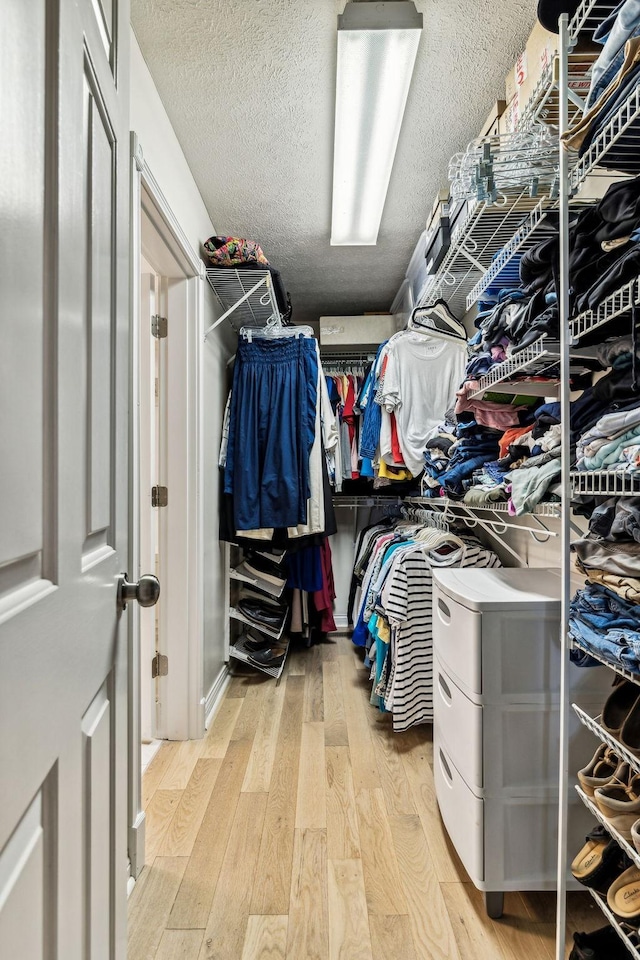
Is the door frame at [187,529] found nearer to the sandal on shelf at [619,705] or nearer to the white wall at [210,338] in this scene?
the white wall at [210,338]

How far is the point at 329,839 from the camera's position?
1667mm

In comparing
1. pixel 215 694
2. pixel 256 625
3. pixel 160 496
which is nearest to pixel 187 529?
pixel 160 496

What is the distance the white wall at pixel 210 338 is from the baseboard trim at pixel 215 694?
0.09 feet

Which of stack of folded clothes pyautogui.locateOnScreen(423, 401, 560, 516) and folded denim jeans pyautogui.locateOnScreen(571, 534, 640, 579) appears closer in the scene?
folded denim jeans pyautogui.locateOnScreen(571, 534, 640, 579)

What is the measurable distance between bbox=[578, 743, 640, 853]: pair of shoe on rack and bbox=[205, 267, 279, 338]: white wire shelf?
7.30 ft

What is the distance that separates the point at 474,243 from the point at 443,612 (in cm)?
130

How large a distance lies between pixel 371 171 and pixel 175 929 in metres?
2.55

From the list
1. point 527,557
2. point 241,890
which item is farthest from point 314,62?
point 241,890

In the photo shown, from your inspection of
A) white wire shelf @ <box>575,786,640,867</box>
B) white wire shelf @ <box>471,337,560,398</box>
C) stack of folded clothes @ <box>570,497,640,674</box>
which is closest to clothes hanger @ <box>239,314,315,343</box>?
white wire shelf @ <box>471,337,560,398</box>

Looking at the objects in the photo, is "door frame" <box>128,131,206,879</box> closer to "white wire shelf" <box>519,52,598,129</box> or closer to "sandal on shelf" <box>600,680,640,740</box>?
"white wire shelf" <box>519,52,598,129</box>

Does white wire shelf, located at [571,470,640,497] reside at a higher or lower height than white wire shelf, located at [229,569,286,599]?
higher

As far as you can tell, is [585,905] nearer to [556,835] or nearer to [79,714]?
[556,835]

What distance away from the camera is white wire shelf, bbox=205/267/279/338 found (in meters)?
2.55

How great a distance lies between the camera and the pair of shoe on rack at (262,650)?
10.1 ft
